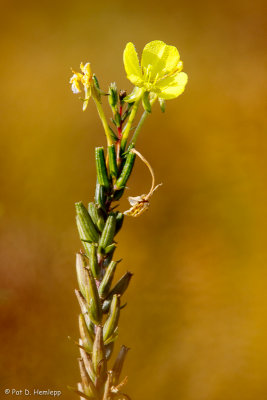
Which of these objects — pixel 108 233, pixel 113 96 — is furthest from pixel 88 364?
pixel 113 96

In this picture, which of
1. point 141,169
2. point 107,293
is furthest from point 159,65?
point 141,169

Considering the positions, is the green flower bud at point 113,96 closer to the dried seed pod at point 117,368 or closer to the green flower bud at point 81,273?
the green flower bud at point 81,273

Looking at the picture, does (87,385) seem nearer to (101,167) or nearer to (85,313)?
(85,313)

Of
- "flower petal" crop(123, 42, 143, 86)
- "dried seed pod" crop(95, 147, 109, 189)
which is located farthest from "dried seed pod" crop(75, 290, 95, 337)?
"flower petal" crop(123, 42, 143, 86)

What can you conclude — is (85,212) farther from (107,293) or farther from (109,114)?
(109,114)

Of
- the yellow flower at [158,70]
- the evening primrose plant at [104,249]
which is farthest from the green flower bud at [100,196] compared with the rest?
the yellow flower at [158,70]

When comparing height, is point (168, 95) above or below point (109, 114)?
below

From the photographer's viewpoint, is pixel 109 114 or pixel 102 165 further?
pixel 109 114
